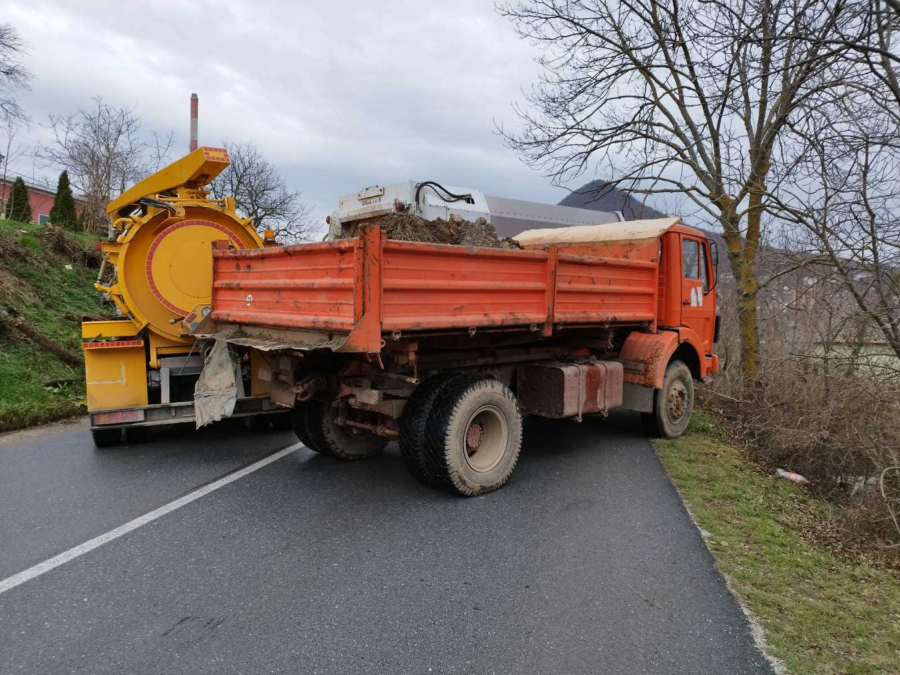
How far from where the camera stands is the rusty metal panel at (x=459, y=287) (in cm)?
408

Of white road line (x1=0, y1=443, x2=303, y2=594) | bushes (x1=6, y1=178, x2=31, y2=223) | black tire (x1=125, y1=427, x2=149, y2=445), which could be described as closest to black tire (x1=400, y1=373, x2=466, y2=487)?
white road line (x1=0, y1=443, x2=303, y2=594)

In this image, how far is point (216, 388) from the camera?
5402 millimetres

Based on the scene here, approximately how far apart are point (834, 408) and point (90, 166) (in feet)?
70.5

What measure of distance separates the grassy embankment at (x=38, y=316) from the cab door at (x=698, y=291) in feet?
27.8

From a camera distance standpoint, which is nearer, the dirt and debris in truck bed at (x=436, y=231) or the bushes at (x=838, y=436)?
the bushes at (x=838, y=436)

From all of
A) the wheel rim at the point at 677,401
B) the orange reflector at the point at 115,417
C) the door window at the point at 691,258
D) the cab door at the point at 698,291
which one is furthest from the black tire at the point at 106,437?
the door window at the point at 691,258

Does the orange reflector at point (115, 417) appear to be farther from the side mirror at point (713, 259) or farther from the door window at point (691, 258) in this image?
the side mirror at point (713, 259)

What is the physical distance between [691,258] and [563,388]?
10.2 feet

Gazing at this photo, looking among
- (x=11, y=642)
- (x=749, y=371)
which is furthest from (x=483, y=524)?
(x=749, y=371)

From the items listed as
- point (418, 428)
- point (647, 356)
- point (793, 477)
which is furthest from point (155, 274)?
point (793, 477)

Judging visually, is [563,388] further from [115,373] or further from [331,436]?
[115,373]

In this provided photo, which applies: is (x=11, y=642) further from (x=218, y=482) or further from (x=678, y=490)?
(x=678, y=490)

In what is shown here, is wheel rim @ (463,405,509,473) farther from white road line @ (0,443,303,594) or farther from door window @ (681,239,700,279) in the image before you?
door window @ (681,239,700,279)

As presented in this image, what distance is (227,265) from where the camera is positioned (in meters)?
5.63
